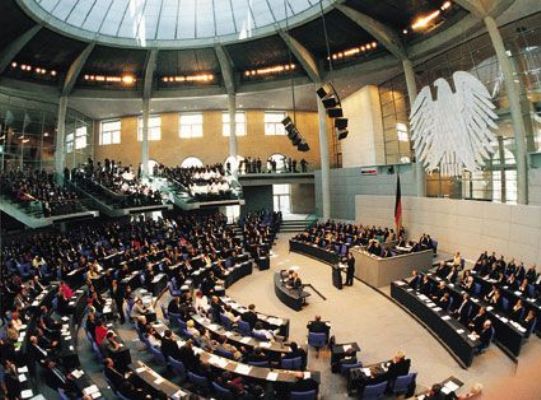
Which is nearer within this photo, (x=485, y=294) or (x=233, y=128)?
(x=485, y=294)

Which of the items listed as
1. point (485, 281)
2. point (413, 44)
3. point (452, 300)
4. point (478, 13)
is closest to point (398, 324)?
point (452, 300)

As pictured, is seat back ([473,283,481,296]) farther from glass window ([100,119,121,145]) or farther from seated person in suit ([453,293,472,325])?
glass window ([100,119,121,145])

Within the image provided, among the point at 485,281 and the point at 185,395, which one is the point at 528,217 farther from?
the point at 185,395

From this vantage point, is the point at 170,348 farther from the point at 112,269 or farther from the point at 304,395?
the point at 112,269

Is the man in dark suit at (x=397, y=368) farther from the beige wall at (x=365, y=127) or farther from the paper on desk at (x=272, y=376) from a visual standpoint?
the beige wall at (x=365, y=127)

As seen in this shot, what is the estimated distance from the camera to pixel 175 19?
87.4 ft

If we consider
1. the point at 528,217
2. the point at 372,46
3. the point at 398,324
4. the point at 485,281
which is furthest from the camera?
the point at 372,46

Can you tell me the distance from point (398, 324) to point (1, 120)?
1034 inches

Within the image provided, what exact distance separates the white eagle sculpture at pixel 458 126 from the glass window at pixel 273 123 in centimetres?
1609

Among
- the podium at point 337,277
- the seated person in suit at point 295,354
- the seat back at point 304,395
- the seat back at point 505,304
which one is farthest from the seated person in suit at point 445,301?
the seat back at point 304,395

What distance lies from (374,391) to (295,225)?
23626mm

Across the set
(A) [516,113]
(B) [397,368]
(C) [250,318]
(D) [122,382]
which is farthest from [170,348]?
(A) [516,113]

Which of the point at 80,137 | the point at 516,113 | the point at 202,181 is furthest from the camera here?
the point at 80,137

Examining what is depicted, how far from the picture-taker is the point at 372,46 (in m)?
25.1
